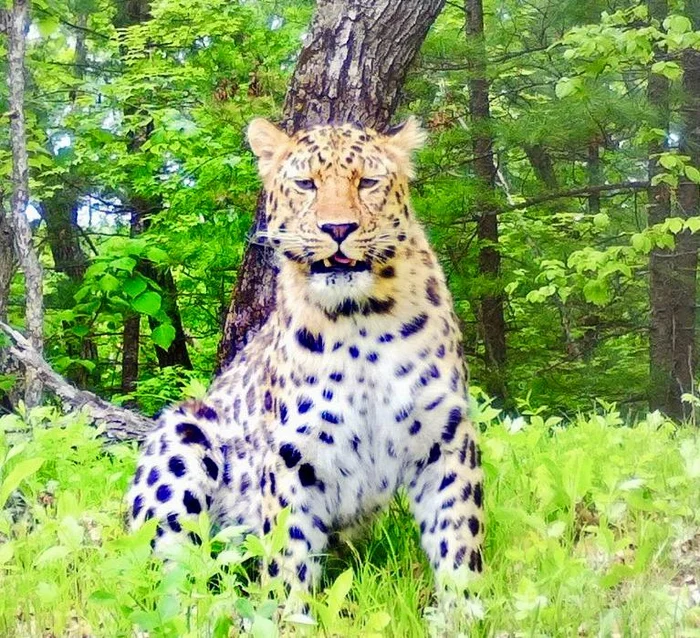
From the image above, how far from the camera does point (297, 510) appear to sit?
11.0ft

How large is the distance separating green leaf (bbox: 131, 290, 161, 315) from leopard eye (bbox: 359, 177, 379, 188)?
5.02m

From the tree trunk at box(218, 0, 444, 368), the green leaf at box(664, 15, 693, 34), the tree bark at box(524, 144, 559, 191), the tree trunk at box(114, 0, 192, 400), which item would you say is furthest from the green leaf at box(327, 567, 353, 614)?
the tree trunk at box(114, 0, 192, 400)

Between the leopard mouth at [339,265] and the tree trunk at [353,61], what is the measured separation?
2.31m

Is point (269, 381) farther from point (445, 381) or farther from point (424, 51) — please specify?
point (424, 51)

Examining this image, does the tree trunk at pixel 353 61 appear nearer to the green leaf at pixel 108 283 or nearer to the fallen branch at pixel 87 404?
the fallen branch at pixel 87 404

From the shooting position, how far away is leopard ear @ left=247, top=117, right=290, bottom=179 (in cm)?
382

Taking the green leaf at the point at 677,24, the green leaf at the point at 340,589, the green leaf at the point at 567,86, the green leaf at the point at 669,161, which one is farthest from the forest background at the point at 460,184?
the green leaf at the point at 340,589

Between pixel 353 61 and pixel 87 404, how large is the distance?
116 inches

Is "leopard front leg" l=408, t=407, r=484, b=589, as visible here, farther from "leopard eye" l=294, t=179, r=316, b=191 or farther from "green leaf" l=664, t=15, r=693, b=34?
"green leaf" l=664, t=15, r=693, b=34

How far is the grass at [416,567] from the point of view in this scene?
248 centimetres

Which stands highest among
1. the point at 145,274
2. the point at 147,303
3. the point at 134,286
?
the point at 134,286

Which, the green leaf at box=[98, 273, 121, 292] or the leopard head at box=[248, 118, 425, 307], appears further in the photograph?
the green leaf at box=[98, 273, 121, 292]

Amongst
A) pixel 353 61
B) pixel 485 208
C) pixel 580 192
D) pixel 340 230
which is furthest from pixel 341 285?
pixel 580 192

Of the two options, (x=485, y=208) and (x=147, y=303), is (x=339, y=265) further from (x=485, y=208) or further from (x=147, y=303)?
(x=485, y=208)
